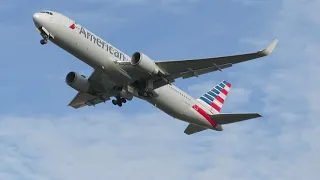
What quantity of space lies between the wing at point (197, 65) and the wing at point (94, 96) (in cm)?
547

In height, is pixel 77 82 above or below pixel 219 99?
below

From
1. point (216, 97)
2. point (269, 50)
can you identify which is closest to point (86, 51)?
point (269, 50)

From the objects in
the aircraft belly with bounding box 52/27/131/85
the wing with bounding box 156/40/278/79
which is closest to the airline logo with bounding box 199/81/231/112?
the wing with bounding box 156/40/278/79

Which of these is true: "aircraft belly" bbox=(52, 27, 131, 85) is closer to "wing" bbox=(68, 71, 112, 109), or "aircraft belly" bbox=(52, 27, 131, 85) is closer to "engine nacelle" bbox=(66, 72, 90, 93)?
"wing" bbox=(68, 71, 112, 109)

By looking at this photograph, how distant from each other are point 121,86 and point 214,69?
779 cm

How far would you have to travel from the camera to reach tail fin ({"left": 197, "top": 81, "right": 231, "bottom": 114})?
223ft

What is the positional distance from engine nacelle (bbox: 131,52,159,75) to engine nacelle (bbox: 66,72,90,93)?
6984mm

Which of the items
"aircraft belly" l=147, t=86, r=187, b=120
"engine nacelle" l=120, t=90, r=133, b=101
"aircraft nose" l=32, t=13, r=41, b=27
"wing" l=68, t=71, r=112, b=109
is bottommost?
"aircraft belly" l=147, t=86, r=187, b=120

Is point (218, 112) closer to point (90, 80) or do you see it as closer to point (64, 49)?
point (90, 80)

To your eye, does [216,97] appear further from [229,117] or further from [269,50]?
[269,50]

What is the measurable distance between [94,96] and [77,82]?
3245 mm

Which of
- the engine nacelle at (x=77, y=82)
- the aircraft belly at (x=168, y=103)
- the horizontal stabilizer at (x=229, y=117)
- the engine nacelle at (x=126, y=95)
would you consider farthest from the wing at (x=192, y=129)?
the engine nacelle at (x=77, y=82)

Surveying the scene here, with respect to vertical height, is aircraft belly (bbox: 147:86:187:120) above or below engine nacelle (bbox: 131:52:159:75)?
below

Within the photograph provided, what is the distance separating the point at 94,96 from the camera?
6469 cm
